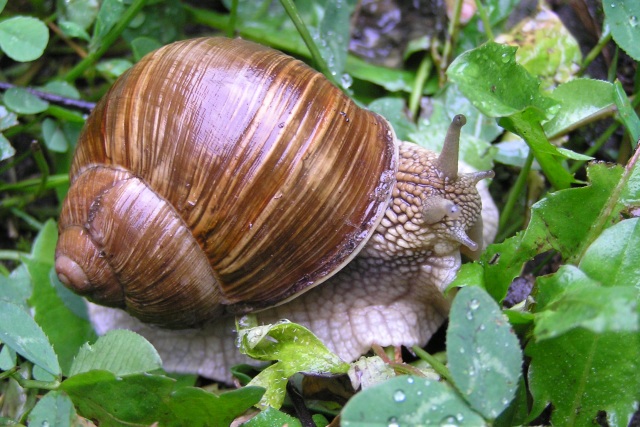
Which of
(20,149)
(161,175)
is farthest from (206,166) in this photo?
(20,149)

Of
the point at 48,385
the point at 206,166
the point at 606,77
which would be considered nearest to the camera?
the point at 48,385

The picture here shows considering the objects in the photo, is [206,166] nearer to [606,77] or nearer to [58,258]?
[58,258]

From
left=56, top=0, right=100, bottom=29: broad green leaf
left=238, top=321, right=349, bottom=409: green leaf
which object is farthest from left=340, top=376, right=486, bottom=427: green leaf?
left=56, top=0, right=100, bottom=29: broad green leaf

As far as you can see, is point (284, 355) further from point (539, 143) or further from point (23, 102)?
point (23, 102)

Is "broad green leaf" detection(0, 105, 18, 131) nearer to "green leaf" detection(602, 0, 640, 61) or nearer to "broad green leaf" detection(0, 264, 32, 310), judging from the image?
"broad green leaf" detection(0, 264, 32, 310)

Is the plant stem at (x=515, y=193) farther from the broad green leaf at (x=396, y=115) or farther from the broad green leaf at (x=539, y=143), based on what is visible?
the broad green leaf at (x=396, y=115)
